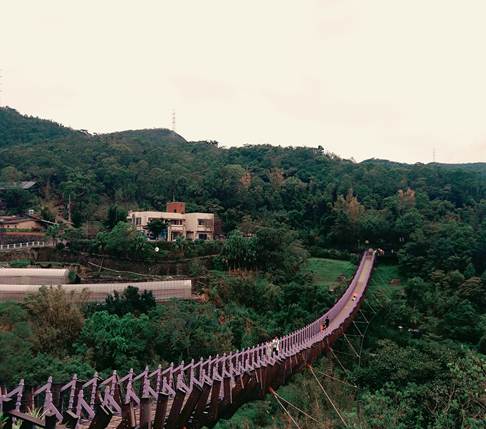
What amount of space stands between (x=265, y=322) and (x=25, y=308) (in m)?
8.65

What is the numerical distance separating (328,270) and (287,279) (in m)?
4.67

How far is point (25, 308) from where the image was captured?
19359mm

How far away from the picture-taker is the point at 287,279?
2556 cm

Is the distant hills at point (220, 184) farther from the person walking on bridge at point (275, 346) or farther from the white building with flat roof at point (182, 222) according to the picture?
the person walking on bridge at point (275, 346)

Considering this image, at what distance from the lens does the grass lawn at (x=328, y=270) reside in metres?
27.5

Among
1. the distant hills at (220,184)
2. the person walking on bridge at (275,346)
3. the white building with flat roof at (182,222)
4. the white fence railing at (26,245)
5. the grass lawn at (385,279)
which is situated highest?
the distant hills at (220,184)

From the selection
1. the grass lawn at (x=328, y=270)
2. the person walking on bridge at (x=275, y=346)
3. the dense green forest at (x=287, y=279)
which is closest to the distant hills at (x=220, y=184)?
the dense green forest at (x=287, y=279)

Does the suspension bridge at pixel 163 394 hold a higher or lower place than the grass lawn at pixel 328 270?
higher

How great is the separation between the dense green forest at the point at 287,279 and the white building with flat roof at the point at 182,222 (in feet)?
5.24

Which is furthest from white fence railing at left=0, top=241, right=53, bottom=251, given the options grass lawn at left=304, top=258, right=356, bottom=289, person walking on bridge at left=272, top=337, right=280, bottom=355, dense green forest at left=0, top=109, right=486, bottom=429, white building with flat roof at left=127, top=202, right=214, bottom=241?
person walking on bridge at left=272, top=337, right=280, bottom=355

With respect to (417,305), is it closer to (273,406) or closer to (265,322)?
(265,322)

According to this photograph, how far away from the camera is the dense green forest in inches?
537

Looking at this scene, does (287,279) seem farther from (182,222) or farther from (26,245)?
(26,245)

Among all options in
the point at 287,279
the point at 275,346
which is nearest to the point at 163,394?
the point at 275,346
